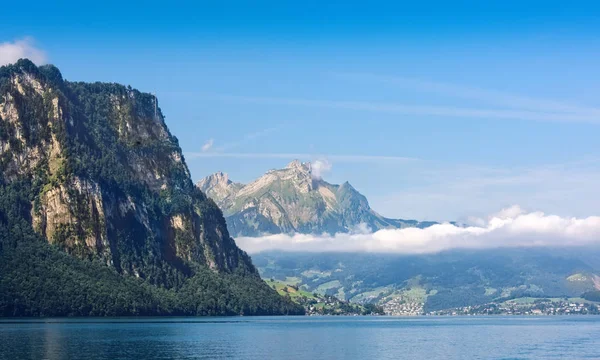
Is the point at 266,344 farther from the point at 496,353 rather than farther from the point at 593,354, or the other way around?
the point at 593,354

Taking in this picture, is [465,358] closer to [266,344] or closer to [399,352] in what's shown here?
[399,352]

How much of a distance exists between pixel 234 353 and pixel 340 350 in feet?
83.3

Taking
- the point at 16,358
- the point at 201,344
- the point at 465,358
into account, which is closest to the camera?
the point at 16,358

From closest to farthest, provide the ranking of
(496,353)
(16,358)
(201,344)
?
(16,358) → (496,353) → (201,344)

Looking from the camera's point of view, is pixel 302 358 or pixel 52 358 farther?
pixel 302 358

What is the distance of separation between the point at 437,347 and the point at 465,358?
116 feet

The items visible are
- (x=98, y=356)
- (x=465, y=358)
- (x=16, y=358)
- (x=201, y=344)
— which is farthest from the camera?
(x=201, y=344)

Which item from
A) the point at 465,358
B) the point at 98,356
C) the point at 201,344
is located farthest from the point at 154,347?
the point at 465,358

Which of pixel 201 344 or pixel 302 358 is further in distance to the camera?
pixel 201 344

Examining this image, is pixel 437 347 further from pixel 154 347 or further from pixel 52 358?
pixel 52 358

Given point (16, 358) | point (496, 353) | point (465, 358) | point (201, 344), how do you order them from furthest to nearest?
point (201, 344)
point (496, 353)
point (465, 358)
point (16, 358)

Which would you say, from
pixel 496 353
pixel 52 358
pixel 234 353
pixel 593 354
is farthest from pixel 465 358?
pixel 52 358

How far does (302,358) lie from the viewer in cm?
16000

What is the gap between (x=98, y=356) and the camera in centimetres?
15112
